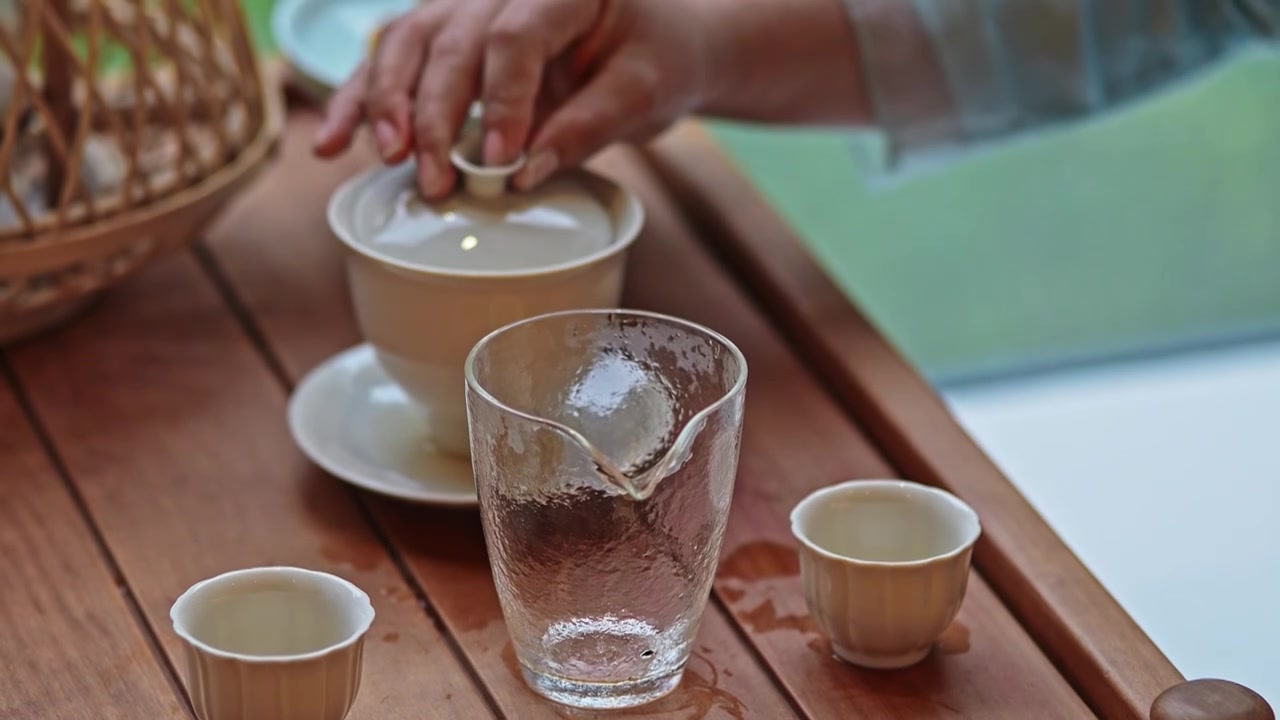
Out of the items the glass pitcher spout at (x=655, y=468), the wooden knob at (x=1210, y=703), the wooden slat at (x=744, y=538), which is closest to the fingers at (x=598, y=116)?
the wooden slat at (x=744, y=538)

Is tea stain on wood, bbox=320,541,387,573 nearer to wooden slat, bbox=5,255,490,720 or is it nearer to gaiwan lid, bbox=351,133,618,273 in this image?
wooden slat, bbox=5,255,490,720

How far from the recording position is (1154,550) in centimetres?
115

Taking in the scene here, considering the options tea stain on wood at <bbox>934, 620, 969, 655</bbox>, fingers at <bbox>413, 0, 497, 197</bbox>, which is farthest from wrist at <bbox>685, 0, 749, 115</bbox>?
tea stain on wood at <bbox>934, 620, 969, 655</bbox>

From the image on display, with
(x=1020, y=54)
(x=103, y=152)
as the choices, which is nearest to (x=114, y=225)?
(x=103, y=152)

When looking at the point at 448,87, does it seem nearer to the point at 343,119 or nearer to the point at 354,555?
the point at 343,119

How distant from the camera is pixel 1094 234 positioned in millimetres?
1870

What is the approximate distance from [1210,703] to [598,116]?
373 millimetres

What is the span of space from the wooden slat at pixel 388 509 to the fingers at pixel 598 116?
0.51 feet

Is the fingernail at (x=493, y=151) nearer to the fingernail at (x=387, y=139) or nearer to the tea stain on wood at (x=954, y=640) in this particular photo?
the fingernail at (x=387, y=139)

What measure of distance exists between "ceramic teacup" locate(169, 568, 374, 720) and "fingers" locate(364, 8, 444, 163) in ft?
0.83

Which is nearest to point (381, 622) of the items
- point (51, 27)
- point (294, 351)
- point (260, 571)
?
point (260, 571)

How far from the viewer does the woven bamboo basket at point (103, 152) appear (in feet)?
2.18

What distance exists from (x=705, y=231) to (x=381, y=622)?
0.39 m

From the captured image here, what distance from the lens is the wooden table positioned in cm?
51
